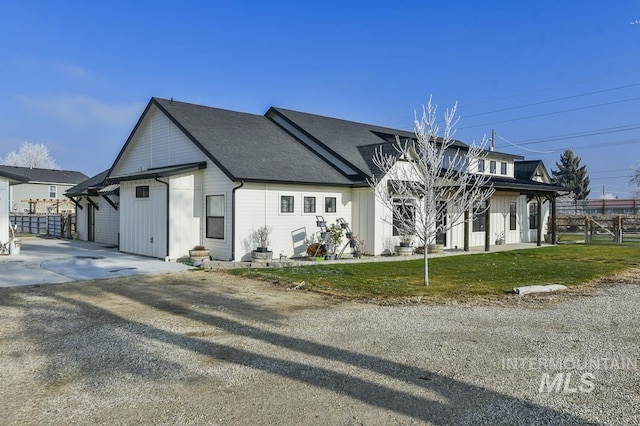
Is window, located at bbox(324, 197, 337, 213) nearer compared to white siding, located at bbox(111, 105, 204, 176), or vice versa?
white siding, located at bbox(111, 105, 204, 176)

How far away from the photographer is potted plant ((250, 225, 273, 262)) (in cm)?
1407

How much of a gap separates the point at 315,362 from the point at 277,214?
10439 millimetres

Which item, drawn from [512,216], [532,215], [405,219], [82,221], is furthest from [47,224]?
[532,215]

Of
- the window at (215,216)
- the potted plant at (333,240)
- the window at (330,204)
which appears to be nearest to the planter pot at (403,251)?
the potted plant at (333,240)

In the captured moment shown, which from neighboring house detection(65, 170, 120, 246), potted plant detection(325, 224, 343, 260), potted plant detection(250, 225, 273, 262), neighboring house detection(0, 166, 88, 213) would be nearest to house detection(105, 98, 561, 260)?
potted plant detection(250, 225, 273, 262)

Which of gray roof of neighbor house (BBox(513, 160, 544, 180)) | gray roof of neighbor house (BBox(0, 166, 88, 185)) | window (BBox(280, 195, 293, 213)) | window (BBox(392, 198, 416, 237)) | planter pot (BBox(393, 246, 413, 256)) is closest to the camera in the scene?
window (BBox(392, 198, 416, 237))

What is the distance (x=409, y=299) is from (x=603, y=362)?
13.0 ft

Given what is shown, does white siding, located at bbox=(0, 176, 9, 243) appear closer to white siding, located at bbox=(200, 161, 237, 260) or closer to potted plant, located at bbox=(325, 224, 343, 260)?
white siding, located at bbox=(200, 161, 237, 260)

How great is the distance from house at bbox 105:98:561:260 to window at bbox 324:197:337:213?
0.12 feet

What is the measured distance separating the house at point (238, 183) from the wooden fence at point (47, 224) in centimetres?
549

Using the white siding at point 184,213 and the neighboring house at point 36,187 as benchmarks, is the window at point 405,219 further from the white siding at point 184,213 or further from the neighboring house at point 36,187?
the neighboring house at point 36,187

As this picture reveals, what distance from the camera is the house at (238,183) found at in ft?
47.4

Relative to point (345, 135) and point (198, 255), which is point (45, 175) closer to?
point (345, 135)

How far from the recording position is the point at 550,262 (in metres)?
15.1
